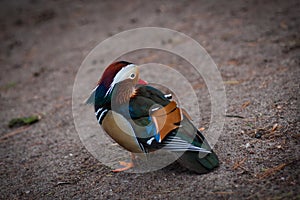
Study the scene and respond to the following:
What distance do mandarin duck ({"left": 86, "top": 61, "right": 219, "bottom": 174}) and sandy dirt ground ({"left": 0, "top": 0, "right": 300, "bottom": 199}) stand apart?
244 mm

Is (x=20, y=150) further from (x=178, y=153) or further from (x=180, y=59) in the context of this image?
(x=180, y=59)

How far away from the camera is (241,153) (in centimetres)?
291

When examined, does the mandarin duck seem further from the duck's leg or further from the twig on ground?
the twig on ground

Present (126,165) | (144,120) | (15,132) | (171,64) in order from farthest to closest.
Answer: (171,64) → (15,132) → (126,165) → (144,120)

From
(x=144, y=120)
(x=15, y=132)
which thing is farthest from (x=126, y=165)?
(x=15, y=132)

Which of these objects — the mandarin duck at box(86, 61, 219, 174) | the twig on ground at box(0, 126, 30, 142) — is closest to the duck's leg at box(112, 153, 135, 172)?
the mandarin duck at box(86, 61, 219, 174)

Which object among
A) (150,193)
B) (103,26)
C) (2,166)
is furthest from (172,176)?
(103,26)

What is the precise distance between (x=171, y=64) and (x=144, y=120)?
2671 mm

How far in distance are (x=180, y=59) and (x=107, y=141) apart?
86.6 inches

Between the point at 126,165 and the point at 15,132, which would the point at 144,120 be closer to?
the point at 126,165

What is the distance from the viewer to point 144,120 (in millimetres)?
2725

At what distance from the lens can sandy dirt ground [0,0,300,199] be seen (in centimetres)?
269

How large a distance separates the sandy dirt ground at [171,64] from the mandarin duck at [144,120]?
0.24m

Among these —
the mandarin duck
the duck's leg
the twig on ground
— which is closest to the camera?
the mandarin duck
